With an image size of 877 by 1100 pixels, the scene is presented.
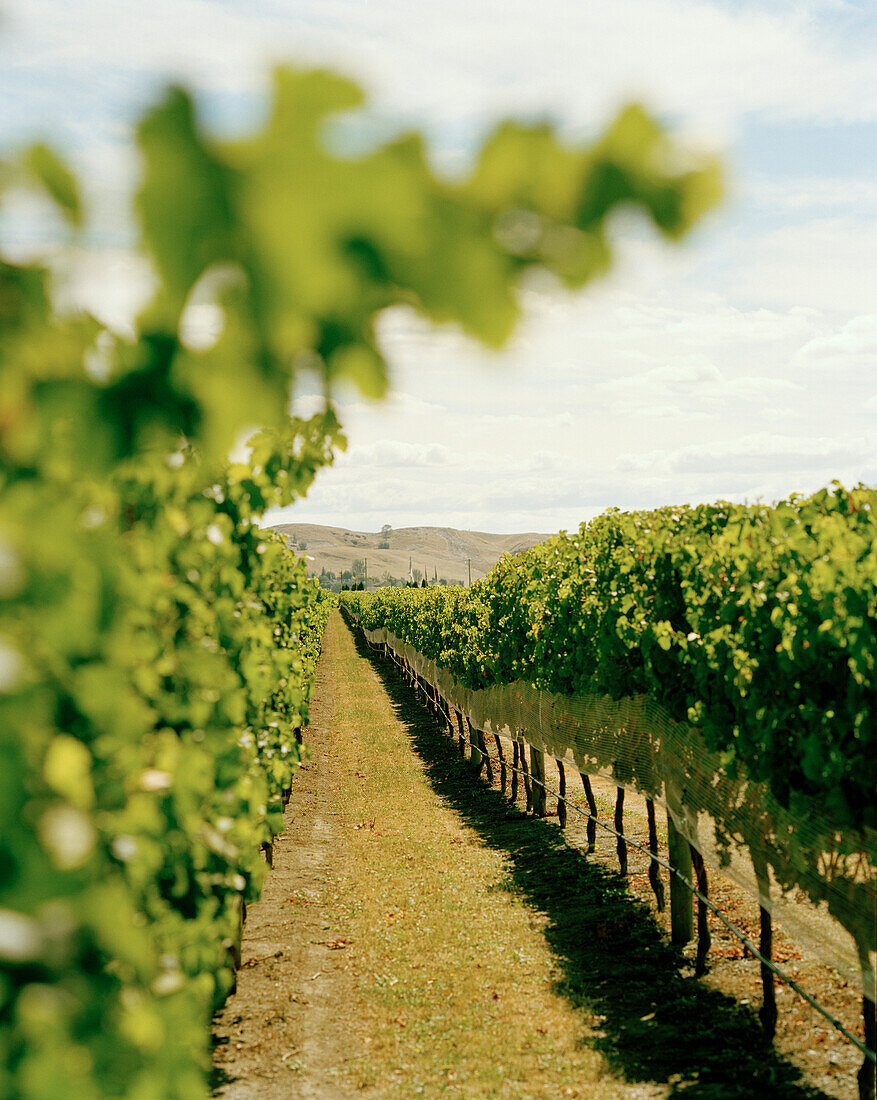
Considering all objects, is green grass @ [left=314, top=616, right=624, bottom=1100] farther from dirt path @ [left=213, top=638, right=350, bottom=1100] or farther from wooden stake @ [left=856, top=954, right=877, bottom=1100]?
wooden stake @ [left=856, top=954, right=877, bottom=1100]

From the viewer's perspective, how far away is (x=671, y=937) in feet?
30.6

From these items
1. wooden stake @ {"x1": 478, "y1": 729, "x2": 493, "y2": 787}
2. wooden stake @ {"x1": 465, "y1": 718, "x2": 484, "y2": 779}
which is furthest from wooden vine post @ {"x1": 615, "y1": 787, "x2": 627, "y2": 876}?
wooden stake @ {"x1": 465, "y1": 718, "x2": 484, "y2": 779}

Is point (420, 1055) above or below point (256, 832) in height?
below

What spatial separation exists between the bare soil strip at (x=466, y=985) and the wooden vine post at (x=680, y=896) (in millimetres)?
222

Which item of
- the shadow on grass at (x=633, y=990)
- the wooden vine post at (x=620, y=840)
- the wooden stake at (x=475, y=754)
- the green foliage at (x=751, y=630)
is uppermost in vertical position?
the green foliage at (x=751, y=630)

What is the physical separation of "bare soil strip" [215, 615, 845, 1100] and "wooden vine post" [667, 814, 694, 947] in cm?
22

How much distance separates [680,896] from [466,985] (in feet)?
7.95

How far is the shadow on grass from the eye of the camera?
662 centimetres

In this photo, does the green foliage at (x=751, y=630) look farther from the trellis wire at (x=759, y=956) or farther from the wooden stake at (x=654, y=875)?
the wooden stake at (x=654, y=875)

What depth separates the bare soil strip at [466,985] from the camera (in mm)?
6676

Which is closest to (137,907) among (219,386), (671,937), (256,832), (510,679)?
(256,832)

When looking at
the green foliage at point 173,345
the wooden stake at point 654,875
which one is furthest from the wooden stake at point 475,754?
the green foliage at point 173,345

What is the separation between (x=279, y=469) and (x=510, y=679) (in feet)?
41.1

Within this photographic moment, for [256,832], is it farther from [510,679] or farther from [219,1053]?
[510,679]
